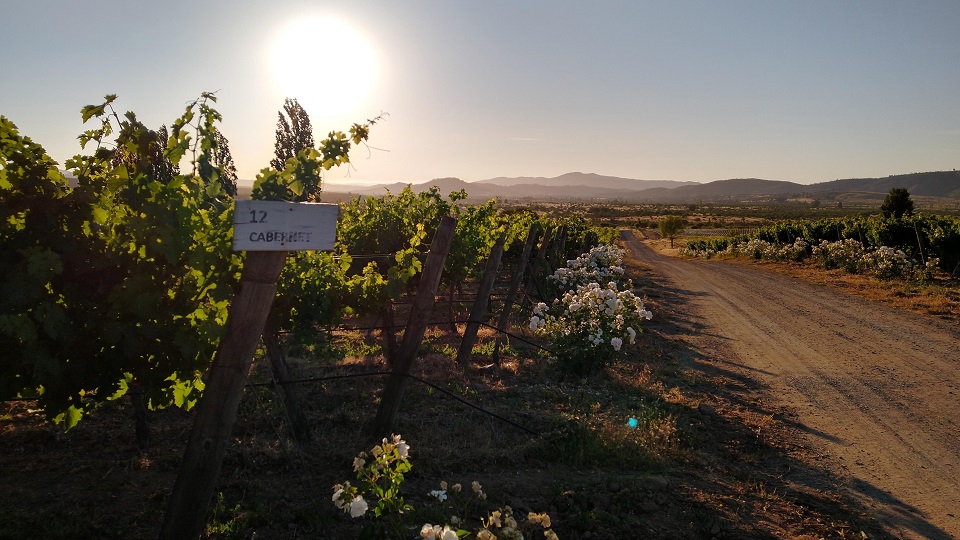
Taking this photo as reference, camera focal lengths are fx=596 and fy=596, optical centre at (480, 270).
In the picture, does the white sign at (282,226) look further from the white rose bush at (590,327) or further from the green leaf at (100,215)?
the white rose bush at (590,327)

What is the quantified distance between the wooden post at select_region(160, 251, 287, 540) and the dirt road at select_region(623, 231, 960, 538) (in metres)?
5.44

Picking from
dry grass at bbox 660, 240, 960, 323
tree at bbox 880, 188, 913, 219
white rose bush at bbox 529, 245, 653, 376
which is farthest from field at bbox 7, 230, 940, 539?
tree at bbox 880, 188, 913, 219

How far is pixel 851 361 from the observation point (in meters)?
10.8

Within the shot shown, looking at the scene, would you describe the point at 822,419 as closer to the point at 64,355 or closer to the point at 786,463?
the point at 786,463

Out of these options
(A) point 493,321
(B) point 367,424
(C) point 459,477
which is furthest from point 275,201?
(A) point 493,321

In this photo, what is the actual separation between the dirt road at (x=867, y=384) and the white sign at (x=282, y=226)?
17.5ft

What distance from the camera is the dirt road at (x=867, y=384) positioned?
19.4 ft

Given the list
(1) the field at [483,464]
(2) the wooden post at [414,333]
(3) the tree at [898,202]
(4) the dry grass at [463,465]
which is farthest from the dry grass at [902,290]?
(3) the tree at [898,202]

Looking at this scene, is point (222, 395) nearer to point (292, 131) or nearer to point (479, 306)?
point (479, 306)

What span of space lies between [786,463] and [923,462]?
1581 millimetres

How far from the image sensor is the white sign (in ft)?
10.4

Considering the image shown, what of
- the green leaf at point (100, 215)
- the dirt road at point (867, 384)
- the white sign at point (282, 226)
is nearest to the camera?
the white sign at point (282, 226)

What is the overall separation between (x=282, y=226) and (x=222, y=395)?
1.11 metres

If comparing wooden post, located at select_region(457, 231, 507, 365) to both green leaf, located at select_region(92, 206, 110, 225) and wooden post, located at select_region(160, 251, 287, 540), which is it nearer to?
→ wooden post, located at select_region(160, 251, 287, 540)
